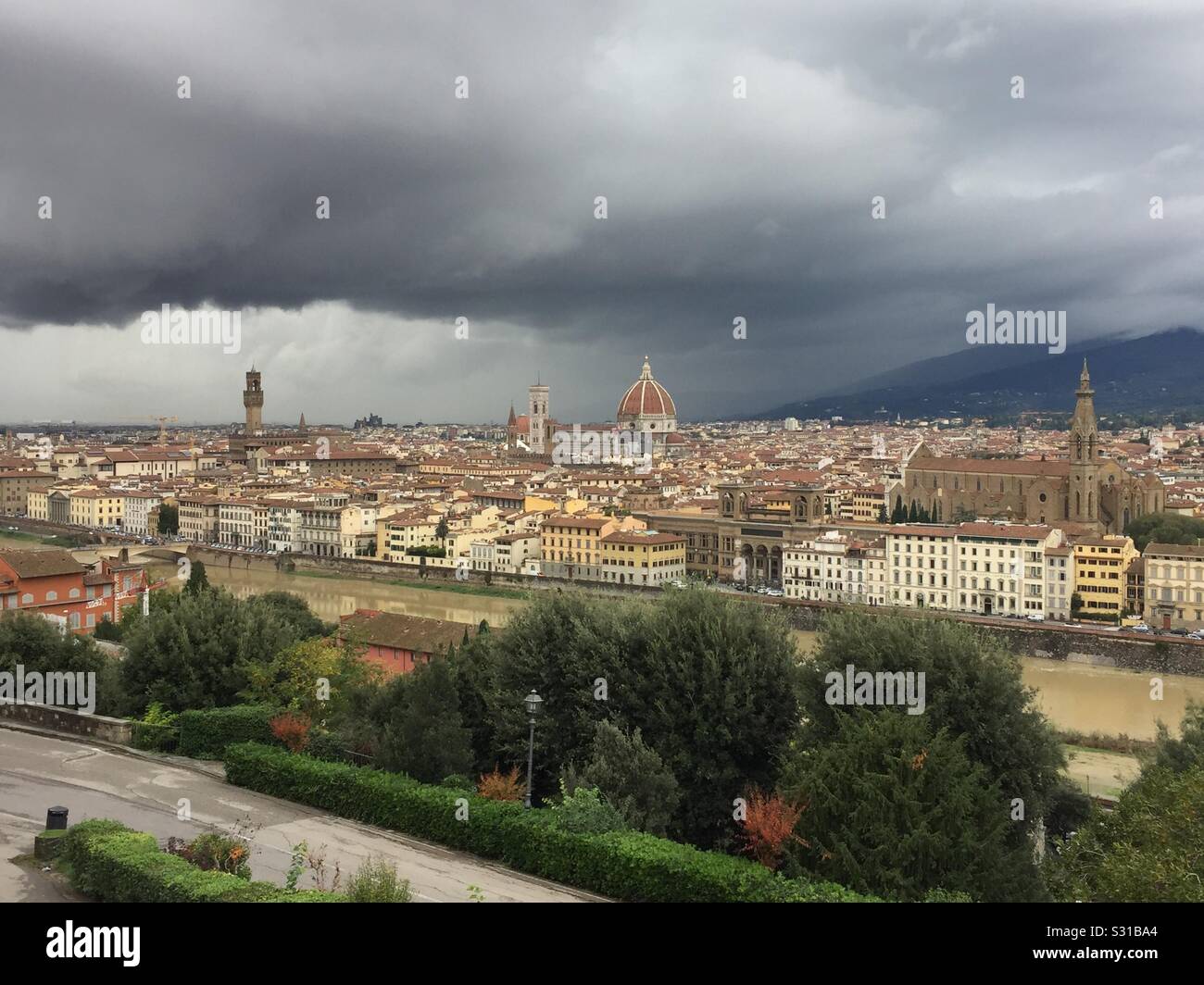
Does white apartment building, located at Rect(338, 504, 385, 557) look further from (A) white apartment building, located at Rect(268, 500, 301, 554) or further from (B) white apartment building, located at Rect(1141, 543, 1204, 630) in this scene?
(B) white apartment building, located at Rect(1141, 543, 1204, 630)

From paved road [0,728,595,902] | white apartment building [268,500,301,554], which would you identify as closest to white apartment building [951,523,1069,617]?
paved road [0,728,595,902]

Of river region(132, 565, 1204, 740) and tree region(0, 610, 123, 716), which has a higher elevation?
tree region(0, 610, 123, 716)

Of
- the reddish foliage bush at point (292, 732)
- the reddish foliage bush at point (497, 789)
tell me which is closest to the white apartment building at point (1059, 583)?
the reddish foliage bush at point (497, 789)

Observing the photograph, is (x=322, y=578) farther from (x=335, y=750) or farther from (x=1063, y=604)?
(x=335, y=750)

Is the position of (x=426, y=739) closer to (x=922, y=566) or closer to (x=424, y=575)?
(x=922, y=566)

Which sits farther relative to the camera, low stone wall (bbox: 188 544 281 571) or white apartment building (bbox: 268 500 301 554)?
white apartment building (bbox: 268 500 301 554)
